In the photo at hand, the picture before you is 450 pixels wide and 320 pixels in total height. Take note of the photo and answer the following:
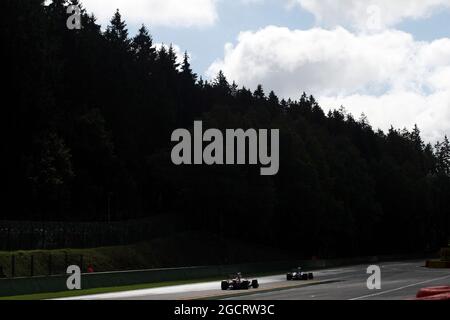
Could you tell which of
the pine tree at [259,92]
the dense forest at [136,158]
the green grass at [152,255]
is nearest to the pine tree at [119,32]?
the dense forest at [136,158]

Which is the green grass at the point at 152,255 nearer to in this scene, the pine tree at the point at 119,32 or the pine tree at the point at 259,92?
the pine tree at the point at 119,32

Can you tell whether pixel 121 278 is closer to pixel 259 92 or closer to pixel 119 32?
pixel 119 32

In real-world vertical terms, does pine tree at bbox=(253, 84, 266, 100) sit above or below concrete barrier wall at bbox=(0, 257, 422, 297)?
above

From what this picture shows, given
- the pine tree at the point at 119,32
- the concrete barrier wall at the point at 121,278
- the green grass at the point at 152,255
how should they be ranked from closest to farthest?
the concrete barrier wall at the point at 121,278, the green grass at the point at 152,255, the pine tree at the point at 119,32

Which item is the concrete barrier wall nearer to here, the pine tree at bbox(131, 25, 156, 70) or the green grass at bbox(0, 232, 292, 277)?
the green grass at bbox(0, 232, 292, 277)

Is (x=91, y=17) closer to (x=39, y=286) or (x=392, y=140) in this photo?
(x=39, y=286)

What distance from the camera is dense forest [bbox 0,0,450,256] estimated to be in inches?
2464

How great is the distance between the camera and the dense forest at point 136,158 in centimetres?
6259

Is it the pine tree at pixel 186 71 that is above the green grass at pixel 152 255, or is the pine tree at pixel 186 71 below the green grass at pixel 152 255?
above

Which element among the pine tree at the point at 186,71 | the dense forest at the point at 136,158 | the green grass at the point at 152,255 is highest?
the pine tree at the point at 186,71

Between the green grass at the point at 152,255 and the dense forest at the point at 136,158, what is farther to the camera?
the dense forest at the point at 136,158

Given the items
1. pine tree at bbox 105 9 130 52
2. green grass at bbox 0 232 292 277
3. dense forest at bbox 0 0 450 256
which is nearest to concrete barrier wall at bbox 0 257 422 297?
green grass at bbox 0 232 292 277

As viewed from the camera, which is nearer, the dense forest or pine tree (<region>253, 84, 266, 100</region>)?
the dense forest

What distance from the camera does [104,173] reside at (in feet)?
260
